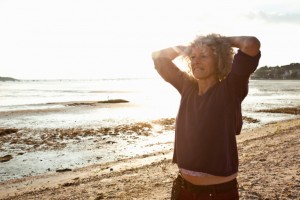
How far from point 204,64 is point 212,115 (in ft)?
1.48

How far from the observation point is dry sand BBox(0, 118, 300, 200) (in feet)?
25.5

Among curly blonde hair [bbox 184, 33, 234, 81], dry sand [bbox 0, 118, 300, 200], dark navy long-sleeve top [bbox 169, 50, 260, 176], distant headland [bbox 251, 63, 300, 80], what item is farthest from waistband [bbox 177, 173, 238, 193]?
distant headland [bbox 251, 63, 300, 80]

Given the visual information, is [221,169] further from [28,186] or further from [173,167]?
[28,186]

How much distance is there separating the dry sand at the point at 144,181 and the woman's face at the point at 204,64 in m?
4.77

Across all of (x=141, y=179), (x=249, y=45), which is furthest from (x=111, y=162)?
(x=249, y=45)

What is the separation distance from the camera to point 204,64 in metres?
3.02

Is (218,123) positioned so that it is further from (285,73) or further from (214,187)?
(285,73)

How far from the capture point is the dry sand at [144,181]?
306 inches

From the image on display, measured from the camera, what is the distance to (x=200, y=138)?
9.39 feet

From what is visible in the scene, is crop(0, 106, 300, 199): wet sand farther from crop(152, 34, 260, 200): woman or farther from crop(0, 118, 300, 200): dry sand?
crop(152, 34, 260, 200): woman

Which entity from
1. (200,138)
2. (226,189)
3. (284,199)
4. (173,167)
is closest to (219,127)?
(200,138)

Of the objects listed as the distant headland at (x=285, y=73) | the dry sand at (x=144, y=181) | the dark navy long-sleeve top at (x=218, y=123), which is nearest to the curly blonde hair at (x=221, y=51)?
the dark navy long-sleeve top at (x=218, y=123)

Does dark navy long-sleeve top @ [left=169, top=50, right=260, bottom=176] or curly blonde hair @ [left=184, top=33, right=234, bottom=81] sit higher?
curly blonde hair @ [left=184, top=33, right=234, bottom=81]

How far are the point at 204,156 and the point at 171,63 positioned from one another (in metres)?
1.00
